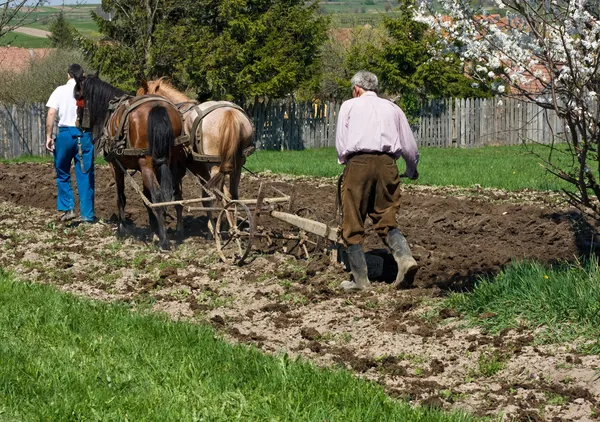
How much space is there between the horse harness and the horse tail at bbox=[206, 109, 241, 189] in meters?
0.44

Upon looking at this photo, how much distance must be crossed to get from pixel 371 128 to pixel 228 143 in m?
3.47

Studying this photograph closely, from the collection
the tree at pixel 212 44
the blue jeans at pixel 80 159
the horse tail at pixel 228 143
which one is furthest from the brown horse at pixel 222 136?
the tree at pixel 212 44

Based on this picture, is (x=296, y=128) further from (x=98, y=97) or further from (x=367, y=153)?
(x=367, y=153)

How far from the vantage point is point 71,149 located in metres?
12.7

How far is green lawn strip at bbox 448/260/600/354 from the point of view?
5973mm

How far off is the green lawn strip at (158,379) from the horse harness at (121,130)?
430cm

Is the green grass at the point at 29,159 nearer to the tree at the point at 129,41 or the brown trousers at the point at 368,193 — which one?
the tree at the point at 129,41

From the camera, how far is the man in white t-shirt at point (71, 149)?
41.0 ft

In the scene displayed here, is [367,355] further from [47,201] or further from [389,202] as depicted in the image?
[47,201]

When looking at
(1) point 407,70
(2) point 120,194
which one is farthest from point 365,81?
(1) point 407,70

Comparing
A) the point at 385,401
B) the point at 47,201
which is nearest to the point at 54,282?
the point at 385,401

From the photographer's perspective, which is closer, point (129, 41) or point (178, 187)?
point (178, 187)

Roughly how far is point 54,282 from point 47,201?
20.1 ft

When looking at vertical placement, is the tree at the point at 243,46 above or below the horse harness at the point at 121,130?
above
